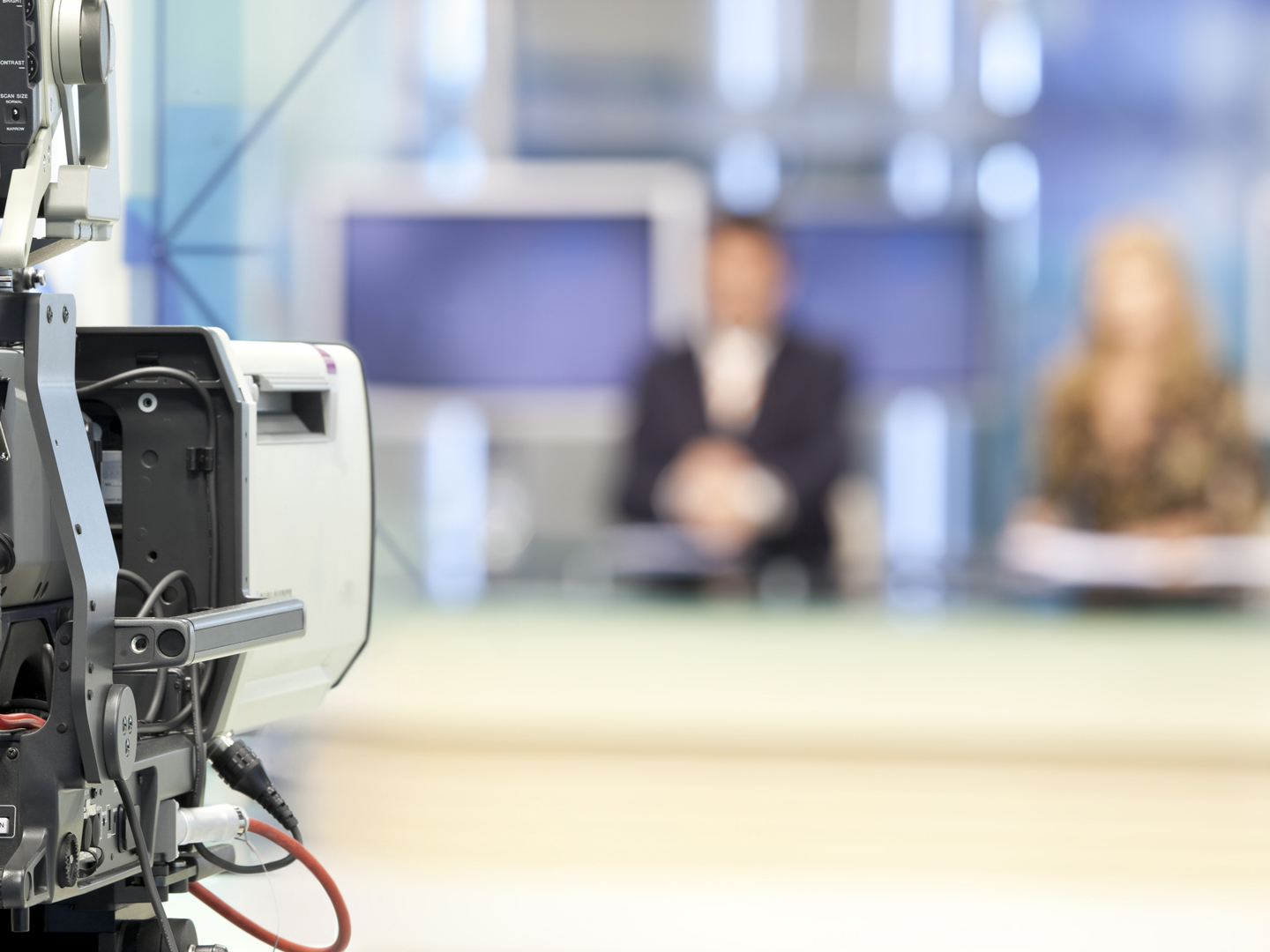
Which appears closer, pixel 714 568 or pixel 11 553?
pixel 11 553

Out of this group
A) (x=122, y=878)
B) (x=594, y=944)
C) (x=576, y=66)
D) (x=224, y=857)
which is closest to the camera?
(x=122, y=878)

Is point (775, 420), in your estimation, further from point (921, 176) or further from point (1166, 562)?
point (921, 176)

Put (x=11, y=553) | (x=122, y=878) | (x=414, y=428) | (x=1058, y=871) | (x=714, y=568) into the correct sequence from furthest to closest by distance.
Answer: (x=414, y=428), (x=714, y=568), (x=1058, y=871), (x=122, y=878), (x=11, y=553)

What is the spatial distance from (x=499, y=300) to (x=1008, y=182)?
5.15 ft

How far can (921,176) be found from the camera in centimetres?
432

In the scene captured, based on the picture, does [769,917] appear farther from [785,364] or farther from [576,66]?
[576,66]

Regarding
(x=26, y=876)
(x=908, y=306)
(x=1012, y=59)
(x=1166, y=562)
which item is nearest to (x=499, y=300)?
(x=908, y=306)

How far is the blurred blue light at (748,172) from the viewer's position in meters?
4.40

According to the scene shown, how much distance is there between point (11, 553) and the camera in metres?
1.09

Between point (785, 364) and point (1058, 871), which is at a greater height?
point (785, 364)

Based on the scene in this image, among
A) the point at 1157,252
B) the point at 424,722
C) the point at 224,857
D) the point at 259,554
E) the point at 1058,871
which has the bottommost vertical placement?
the point at 1058,871

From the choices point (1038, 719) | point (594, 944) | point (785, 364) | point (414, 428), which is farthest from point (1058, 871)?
point (414, 428)

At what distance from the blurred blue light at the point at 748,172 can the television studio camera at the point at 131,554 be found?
3.08 m

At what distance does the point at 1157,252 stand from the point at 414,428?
6.78ft
